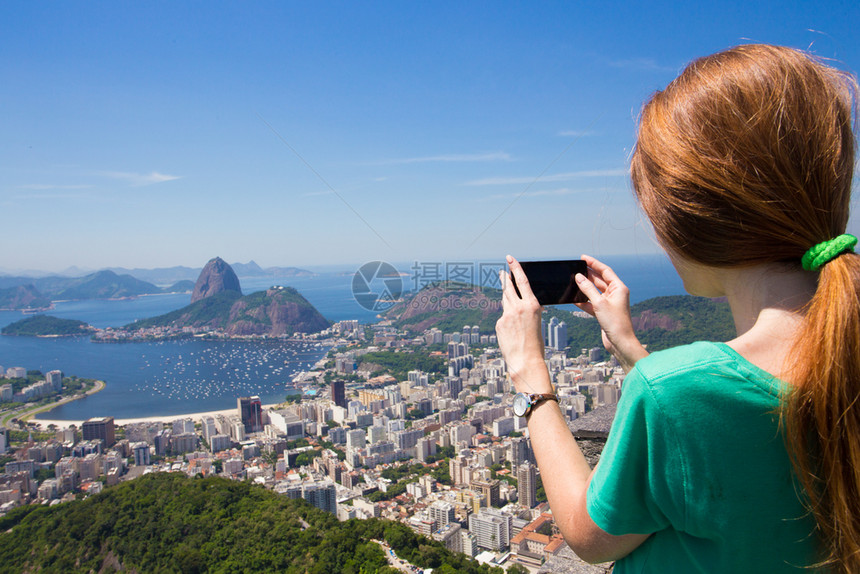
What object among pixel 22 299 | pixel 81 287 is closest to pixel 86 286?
pixel 81 287

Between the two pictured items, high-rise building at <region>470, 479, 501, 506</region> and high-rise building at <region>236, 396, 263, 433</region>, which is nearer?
high-rise building at <region>470, 479, 501, 506</region>

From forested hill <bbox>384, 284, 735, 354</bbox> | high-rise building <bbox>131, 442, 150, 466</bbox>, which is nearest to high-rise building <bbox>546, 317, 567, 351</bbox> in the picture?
forested hill <bbox>384, 284, 735, 354</bbox>

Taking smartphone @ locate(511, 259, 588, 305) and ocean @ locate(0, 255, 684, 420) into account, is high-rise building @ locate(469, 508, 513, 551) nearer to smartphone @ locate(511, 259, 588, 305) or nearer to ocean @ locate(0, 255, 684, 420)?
ocean @ locate(0, 255, 684, 420)

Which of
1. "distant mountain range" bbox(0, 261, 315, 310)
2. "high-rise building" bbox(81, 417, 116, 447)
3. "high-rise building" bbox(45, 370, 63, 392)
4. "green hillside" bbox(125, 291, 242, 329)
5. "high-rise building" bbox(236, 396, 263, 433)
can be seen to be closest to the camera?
"high-rise building" bbox(81, 417, 116, 447)

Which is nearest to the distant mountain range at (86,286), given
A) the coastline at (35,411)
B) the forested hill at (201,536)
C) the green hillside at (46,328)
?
the green hillside at (46,328)

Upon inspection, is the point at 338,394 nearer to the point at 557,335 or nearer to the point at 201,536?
the point at 557,335

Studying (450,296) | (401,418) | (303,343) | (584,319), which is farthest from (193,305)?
(584,319)

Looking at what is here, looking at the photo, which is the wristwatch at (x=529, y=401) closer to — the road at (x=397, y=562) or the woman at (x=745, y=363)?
the woman at (x=745, y=363)
